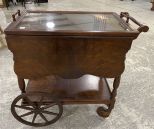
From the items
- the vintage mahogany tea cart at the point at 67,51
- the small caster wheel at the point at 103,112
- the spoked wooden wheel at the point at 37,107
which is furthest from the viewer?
the small caster wheel at the point at 103,112

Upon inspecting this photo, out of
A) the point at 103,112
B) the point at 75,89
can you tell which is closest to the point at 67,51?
the point at 75,89

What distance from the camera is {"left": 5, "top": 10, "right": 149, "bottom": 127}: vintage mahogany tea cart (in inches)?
48.9

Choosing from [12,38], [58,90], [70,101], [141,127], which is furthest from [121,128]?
[12,38]

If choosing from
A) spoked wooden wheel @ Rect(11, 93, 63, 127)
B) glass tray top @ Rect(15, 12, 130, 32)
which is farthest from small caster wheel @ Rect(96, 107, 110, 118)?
glass tray top @ Rect(15, 12, 130, 32)

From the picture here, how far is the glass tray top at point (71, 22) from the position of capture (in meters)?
1.34

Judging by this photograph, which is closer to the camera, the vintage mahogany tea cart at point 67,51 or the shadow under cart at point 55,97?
the vintage mahogany tea cart at point 67,51

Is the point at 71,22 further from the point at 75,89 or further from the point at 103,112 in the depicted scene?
the point at 103,112

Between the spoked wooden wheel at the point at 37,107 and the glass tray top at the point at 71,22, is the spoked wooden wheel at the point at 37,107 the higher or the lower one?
the lower one

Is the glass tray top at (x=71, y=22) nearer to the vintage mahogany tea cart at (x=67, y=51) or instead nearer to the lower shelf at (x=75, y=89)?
the vintage mahogany tea cart at (x=67, y=51)

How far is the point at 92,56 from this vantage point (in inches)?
52.6

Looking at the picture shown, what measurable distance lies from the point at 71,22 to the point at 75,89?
22.3 inches

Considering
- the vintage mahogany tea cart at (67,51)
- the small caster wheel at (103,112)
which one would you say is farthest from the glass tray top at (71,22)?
the small caster wheel at (103,112)

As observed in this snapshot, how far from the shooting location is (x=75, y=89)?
171 cm

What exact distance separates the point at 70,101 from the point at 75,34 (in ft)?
1.94
